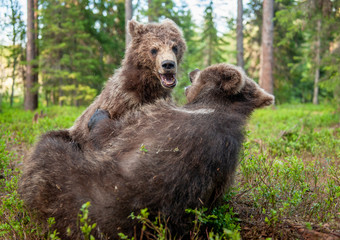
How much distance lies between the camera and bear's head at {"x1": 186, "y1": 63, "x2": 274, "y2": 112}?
3.68 metres

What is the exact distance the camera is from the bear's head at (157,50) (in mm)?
4789

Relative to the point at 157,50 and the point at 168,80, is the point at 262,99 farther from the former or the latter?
the point at 157,50

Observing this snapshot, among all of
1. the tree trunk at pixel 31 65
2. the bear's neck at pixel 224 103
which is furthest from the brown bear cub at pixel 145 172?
the tree trunk at pixel 31 65

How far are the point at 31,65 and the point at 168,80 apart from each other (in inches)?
602

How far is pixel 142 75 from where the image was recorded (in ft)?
16.0

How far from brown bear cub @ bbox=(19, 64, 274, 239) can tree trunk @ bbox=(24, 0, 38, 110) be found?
51.2ft

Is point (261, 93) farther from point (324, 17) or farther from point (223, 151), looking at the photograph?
point (324, 17)

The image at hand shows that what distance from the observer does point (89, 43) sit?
814 inches

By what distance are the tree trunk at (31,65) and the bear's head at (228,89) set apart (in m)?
15.5

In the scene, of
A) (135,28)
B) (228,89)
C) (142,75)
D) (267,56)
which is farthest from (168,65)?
(267,56)

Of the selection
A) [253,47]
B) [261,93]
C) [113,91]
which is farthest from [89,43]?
[261,93]

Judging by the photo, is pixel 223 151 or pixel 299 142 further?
pixel 299 142

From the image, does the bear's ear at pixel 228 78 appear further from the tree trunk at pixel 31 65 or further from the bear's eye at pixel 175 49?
the tree trunk at pixel 31 65

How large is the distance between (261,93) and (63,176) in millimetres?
2626
